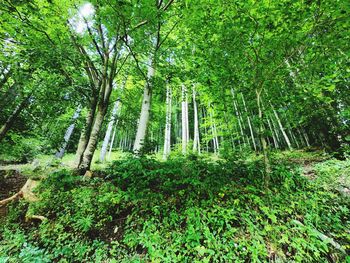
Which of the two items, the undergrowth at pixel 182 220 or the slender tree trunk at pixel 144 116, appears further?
the slender tree trunk at pixel 144 116

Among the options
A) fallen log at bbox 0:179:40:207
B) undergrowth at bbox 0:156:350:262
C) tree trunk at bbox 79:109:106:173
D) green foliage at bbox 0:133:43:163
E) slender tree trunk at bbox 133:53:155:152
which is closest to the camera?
undergrowth at bbox 0:156:350:262

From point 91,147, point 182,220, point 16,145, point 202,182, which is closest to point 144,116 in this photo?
point 91,147

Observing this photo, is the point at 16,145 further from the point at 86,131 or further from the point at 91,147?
the point at 91,147

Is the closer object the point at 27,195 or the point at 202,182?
the point at 202,182

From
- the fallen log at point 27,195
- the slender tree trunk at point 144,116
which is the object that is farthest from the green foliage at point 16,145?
the slender tree trunk at point 144,116

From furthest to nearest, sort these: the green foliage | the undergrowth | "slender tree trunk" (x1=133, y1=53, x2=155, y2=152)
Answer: the green foliage, "slender tree trunk" (x1=133, y1=53, x2=155, y2=152), the undergrowth

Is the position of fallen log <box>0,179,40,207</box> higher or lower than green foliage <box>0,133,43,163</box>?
lower

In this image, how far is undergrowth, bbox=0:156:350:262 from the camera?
7.12 feet

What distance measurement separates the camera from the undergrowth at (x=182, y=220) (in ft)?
7.12

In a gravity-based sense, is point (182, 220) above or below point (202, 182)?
below

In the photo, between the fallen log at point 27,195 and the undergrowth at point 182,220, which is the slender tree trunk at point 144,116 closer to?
the undergrowth at point 182,220

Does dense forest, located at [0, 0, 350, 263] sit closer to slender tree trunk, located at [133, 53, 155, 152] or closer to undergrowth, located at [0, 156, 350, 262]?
undergrowth, located at [0, 156, 350, 262]

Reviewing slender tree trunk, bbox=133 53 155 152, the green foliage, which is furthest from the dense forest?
the green foliage

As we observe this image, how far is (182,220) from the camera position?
2.64 meters
